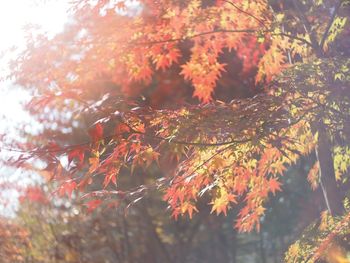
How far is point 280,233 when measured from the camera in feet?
51.1

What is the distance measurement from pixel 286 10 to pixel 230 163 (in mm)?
1745

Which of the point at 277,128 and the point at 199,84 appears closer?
the point at 277,128

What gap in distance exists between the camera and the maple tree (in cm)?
368

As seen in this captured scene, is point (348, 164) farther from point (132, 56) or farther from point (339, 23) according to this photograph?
point (132, 56)

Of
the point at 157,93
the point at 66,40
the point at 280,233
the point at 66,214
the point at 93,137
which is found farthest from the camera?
the point at 280,233

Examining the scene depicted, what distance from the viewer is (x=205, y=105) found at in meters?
3.81

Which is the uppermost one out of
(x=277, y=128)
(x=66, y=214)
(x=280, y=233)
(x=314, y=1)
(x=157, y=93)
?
(x=314, y=1)

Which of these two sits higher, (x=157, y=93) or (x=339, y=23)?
(x=339, y=23)

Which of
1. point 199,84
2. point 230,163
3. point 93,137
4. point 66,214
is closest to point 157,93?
point 66,214

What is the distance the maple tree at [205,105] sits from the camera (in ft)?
12.1

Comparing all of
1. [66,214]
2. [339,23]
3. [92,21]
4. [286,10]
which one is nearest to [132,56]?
[92,21]

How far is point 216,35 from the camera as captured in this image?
5.82 meters

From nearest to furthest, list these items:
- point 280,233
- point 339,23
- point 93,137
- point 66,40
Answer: point 93,137 → point 339,23 → point 66,40 → point 280,233

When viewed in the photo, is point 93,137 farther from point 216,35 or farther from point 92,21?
point 216,35
